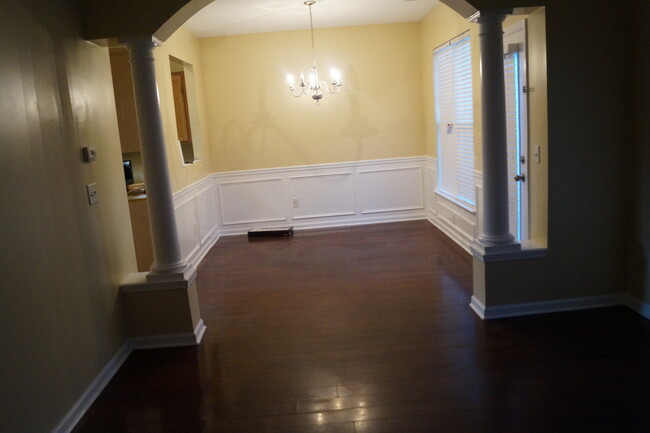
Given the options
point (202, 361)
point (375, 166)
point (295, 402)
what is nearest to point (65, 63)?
point (202, 361)

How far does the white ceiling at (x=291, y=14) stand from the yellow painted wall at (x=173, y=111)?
9.6 inches

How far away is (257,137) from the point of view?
6770mm

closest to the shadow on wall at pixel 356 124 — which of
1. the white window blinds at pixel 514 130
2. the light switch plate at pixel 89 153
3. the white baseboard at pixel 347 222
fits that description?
the white baseboard at pixel 347 222

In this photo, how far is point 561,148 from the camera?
3.36 m

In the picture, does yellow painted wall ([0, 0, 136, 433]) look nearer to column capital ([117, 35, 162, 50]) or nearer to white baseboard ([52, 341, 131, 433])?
white baseboard ([52, 341, 131, 433])

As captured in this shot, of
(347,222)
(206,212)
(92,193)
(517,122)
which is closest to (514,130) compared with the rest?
(517,122)

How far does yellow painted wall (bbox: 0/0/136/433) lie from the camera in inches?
86.9

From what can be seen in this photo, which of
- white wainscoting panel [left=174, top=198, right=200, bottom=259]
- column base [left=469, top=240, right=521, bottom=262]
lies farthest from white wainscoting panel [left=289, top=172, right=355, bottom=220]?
column base [left=469, top=240, right=521, bottom=262]

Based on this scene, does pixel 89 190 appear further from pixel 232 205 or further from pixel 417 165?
pixel 417 165

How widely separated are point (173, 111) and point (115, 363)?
9.70 feet

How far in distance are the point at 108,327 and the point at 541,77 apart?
127 inches

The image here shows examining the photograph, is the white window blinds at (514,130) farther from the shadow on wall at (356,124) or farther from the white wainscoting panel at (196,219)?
the white wainscoting panel at (196,219)

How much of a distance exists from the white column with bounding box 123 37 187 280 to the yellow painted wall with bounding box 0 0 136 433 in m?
0.26

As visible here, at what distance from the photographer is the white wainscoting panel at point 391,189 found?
6895mm
